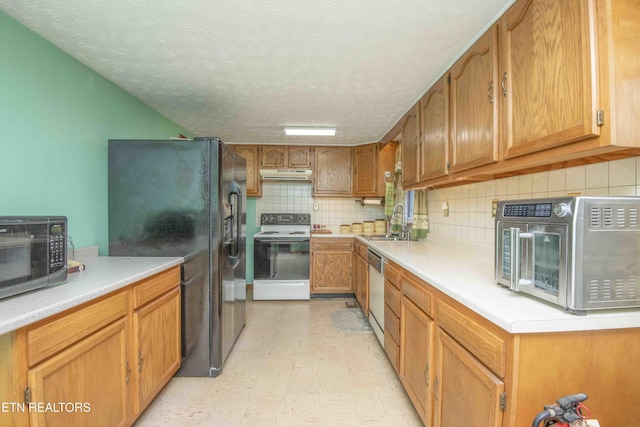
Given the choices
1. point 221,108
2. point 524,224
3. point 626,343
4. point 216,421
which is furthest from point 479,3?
point 216,421

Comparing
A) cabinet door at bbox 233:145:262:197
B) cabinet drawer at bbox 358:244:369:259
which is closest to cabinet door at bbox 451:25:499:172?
cabinet drawer at bbox 358:244:369:259

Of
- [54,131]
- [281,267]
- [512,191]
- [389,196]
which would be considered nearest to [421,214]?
[389,196]

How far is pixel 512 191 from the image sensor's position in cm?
178

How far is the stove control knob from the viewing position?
2.87 feet

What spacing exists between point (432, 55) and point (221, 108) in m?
1.88

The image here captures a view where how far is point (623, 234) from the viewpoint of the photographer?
88 centimetres

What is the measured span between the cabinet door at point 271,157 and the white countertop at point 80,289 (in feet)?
7.77

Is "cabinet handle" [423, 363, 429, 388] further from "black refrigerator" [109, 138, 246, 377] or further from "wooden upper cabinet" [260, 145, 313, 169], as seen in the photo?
"wooden upper cabinet" [260, 145, 313, 169]

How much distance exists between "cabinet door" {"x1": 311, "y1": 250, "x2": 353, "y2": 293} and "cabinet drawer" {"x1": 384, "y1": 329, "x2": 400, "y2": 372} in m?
1.62

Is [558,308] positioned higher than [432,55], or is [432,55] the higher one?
[432,55]

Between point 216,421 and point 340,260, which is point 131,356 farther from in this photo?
point 340,260

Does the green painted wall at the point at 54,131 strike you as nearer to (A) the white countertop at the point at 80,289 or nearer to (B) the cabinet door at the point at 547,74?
(A) the white countertop at the point at 80,289

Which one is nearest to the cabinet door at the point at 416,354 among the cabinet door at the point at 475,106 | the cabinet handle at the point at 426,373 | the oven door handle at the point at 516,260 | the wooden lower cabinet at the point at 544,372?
the cabinet handle at the point at 426,373

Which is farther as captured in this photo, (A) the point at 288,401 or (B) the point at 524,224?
(A) the point at 288,401
